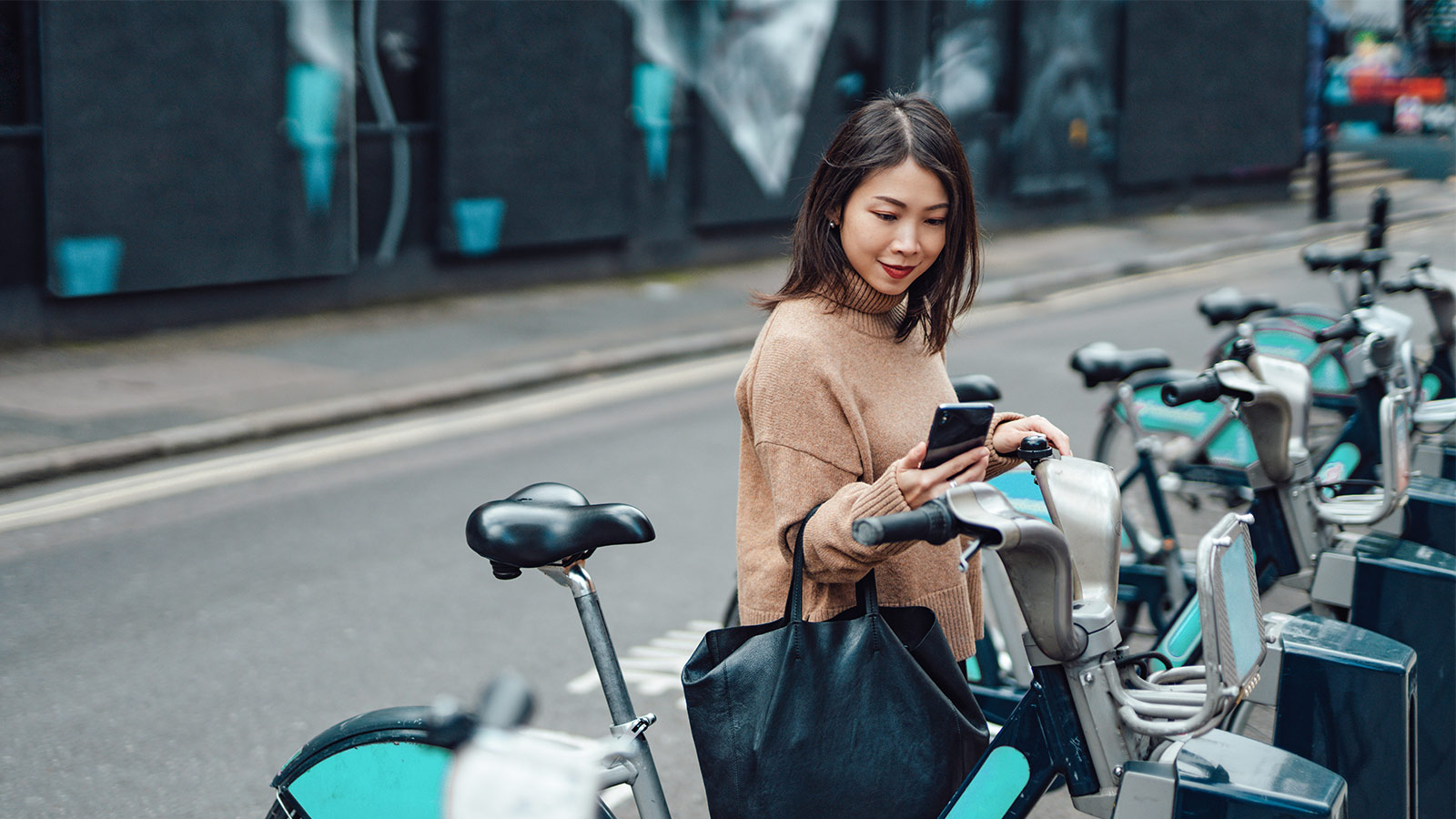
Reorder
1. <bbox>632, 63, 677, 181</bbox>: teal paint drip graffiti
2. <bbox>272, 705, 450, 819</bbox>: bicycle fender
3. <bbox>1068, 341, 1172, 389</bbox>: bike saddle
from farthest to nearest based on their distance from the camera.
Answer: <bbox>632, 63, 677, 181</bbox>: teal paint drip graffiti < <bbox>1068, 341, 1172, 389</bbox>: bike saddle < <bbox>272, 705, 450, 819</bbox>: bicycle fender

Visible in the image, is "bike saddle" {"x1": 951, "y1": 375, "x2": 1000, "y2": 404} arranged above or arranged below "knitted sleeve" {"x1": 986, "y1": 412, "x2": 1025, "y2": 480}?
below

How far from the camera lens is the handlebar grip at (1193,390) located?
291 cm

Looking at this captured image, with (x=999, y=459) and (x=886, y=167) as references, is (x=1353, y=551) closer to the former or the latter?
(x=999, y=459)

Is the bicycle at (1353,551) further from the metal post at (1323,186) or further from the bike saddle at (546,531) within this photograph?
the metal post at (1323,186)

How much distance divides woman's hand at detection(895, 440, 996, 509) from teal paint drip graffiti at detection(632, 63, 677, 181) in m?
12.3

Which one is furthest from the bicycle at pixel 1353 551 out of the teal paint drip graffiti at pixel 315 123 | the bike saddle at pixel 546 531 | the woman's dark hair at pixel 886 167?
the teal paint drip graffiti at pixel 315 123

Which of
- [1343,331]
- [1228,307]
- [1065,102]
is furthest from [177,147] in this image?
[1065,102]

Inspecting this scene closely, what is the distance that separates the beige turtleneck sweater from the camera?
2.10 meters

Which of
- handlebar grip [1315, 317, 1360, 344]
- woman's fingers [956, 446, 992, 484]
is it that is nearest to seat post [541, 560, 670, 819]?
woman's fingers [956, 446, 992, 484]

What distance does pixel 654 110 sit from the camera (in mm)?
14086

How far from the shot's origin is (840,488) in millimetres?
2115

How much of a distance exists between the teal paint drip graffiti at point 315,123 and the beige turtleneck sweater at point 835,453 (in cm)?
954

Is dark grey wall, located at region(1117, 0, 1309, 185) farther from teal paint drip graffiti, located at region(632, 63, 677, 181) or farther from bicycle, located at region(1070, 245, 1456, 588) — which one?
bicycle, located at region(1070, 245, 1456, 588)

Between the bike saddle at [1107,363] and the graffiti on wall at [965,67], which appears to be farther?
the graffiti on wall at [965,67]
